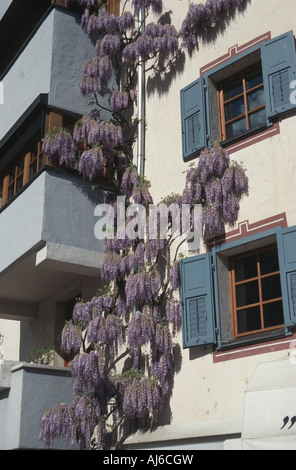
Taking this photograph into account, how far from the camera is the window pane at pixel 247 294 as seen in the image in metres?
10.1

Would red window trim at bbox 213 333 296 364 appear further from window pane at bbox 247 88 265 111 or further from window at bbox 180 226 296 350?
window pane at bbox 247 88 265 111

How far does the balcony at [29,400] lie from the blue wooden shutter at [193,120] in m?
3.92

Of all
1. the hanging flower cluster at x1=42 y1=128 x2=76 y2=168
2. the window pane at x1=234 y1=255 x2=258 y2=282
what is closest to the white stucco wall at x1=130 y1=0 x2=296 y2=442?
the window pane at x1=234 y1=255 x2=258 y2=282

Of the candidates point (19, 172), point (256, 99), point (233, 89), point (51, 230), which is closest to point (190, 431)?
point (51, 230)

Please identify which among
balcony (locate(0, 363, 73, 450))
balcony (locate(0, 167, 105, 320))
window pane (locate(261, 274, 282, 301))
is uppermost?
balcony (locate(0, 167, 105, 320))

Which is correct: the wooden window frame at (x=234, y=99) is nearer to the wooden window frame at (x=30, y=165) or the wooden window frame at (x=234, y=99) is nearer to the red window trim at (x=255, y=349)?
the wooden window frame at (x=30, y=165)

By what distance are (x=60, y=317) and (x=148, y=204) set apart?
11.4 feet

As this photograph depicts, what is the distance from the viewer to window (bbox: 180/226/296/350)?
9531mm

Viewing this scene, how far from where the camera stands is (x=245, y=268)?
34.3ft

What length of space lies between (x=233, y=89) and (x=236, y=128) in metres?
0.75

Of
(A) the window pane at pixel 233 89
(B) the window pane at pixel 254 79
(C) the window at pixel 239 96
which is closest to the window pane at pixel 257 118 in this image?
(C) the window at pixel 239 96

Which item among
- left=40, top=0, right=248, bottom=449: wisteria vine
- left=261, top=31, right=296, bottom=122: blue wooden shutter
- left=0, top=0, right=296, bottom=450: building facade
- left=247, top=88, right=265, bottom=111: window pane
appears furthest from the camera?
left=247, top=88, right=265, bottom=111: window pane

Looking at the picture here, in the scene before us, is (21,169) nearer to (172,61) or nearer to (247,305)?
(172,61)

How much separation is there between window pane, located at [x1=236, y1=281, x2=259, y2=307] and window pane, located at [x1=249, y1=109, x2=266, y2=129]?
2250mm
